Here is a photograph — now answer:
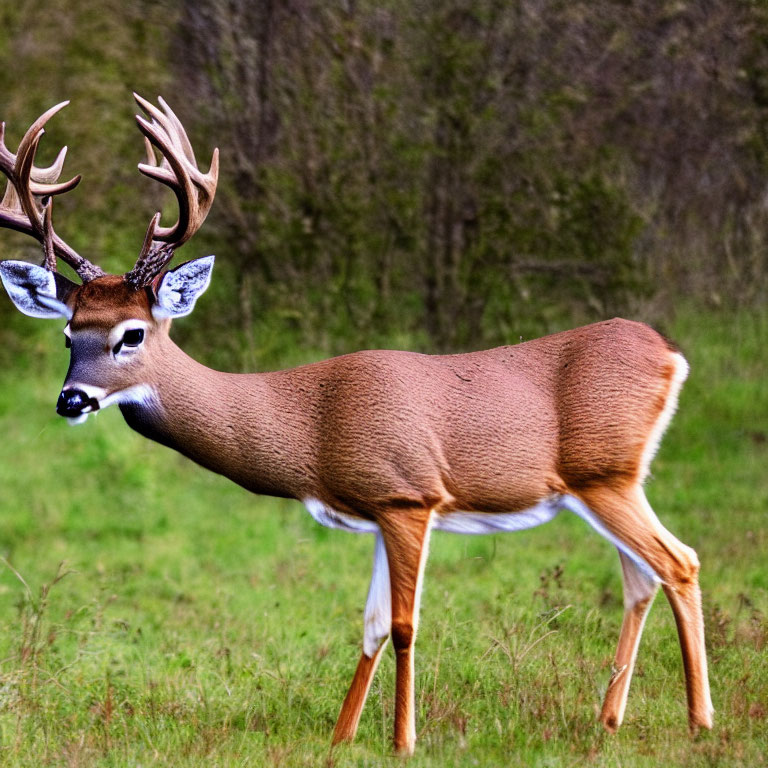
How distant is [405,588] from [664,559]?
0.89 m

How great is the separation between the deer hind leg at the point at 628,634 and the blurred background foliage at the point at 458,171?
5.93 metres

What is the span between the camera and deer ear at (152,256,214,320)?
13.5ft

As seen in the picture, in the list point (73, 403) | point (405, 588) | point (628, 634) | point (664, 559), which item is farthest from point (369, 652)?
point (73, 403)

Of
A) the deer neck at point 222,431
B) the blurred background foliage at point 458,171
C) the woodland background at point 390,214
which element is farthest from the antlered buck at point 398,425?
the blurred background foliage at point 458,171

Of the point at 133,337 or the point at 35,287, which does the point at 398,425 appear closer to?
the point at 133,337

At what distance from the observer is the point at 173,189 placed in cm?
446

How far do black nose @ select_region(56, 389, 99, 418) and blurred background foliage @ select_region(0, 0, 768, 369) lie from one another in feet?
21.7

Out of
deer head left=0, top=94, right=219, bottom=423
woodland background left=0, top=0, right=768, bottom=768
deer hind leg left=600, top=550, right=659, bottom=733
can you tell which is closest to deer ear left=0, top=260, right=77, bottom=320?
deer head left=0, top=94, right=219, bottom=423

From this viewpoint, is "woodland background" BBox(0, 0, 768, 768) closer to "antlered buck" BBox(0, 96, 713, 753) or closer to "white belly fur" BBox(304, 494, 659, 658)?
"white belly fur" BBox(304, 494, 659, 658)

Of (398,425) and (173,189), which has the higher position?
(173,189)

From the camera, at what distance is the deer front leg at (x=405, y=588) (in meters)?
4.12

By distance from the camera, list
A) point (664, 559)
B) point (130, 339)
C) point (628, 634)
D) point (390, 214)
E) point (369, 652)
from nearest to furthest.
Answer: point (130, 339) → point (664, 559) → point (369, 652) → point (628, 634) → point (390, 214)

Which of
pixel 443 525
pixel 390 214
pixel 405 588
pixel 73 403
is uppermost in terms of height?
pixel 73 403

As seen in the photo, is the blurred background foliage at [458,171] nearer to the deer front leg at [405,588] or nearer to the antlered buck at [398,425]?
the antlered buck at [398,425]
